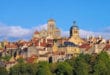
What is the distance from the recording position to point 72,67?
86.0 metres

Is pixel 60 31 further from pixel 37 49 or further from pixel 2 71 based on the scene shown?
pixel 2 71

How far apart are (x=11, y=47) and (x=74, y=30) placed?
49.2ft

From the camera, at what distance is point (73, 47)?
360ft

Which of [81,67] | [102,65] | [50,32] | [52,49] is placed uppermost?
[50,32]

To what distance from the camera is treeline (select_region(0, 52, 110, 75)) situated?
8356 centimetres

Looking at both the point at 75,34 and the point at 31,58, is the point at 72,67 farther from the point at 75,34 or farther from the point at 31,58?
the point at 75,34

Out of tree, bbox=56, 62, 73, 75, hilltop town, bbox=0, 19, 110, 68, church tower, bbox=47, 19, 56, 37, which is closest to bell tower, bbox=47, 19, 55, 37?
church tower, bbox=47, 19, 56, 37

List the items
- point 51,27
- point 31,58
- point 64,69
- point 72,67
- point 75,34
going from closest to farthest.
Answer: point 64,69 < point 72,67 < point 31,58 < point 75,34 < point 51,27

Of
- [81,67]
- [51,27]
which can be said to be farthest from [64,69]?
[51,27]

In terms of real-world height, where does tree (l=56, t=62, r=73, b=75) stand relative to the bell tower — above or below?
below

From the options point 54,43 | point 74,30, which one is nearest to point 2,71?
point 54,43

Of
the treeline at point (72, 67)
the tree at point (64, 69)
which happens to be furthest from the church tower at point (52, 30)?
the tree at point (64, 69)

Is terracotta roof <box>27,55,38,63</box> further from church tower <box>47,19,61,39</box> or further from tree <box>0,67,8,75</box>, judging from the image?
church tower <box>47,19,61,39</box>

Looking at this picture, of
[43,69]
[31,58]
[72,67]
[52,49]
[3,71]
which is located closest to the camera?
[43,69]
